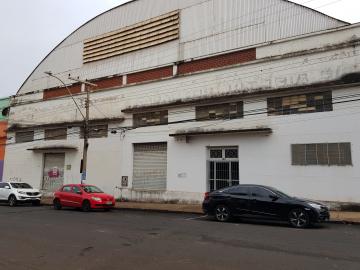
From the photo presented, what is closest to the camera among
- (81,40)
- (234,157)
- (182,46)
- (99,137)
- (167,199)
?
(234,157)

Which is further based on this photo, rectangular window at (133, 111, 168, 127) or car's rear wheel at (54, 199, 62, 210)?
rectangular window at (133, 111, 168, 127)

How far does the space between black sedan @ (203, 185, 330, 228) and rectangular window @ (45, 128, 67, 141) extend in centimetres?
1796

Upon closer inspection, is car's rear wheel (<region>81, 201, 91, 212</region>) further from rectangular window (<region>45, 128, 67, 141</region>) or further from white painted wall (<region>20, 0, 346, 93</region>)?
rectangular window (<region>45, 128, 67, 141</region>)

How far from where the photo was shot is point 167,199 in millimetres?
23312

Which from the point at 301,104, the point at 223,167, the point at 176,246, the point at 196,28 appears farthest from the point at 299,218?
the point at 196,28

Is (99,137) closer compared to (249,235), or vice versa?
(249,235)

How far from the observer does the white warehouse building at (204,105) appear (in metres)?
18.7

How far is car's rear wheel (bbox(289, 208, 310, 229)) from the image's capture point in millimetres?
13023

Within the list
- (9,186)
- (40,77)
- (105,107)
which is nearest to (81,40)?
(40,77)

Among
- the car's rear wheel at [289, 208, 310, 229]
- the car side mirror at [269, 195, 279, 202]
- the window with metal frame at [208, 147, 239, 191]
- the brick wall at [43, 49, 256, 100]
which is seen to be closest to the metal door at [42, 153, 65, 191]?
the brick wall at [43, 49, 256, 100]

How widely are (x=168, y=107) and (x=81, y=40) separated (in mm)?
12289

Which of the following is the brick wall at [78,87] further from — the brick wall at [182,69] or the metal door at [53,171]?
the metal door at [53,171]

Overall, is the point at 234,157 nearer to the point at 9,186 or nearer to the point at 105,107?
the point at 105,107

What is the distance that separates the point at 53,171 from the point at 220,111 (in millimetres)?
15257
